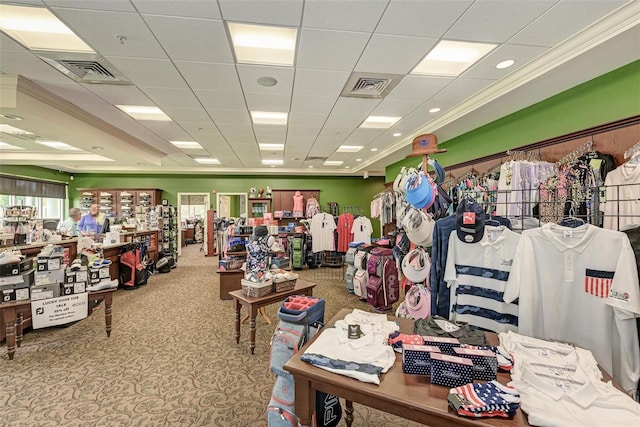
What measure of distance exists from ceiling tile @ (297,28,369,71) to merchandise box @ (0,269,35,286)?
384cm

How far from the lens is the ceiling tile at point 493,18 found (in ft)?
7.04

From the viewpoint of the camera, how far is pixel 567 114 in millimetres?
3297

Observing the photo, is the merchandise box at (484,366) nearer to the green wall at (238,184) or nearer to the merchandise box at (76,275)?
the merchandise box at (76,275)

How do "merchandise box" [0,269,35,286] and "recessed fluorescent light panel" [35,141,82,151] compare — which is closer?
"merchandise box" [0,269,35,286]

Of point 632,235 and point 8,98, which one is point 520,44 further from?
point 8,98

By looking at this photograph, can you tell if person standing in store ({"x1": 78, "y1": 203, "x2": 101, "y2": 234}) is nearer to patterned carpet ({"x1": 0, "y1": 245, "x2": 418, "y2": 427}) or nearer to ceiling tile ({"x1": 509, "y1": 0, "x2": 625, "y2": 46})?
patterned carpet ({"x1": 0, "y1": 245, "x2": 418, "y2": 427})

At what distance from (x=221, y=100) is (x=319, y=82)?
150 centimetres

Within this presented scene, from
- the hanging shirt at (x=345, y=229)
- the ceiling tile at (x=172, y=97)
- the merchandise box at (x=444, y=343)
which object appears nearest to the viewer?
the merchandise box at (x=444, y=343)

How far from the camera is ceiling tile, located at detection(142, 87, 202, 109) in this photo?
366 cm

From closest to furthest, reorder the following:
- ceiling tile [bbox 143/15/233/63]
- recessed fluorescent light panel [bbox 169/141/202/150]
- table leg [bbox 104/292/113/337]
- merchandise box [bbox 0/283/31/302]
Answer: ceiling tile [bbox 143/15/233/63] < merchandise box [bbox 0/283/31/302] < table leg [bbox 104/292/113/337] < recessed fluorescent light panel [bbox 169/141/202/150]

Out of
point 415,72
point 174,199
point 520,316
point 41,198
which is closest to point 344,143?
point 415,72

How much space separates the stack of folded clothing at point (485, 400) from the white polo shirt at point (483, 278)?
3.50 ft

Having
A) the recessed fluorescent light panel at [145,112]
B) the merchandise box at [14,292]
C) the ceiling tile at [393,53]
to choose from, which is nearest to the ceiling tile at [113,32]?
the recessed fluorescent light panel at [145,112]

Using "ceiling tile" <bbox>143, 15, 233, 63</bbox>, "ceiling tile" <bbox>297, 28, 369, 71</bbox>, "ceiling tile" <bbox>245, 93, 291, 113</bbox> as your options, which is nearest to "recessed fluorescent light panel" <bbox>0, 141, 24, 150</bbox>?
"ceiling tile" <bbox>245, 93, 291, 113</bbox>
